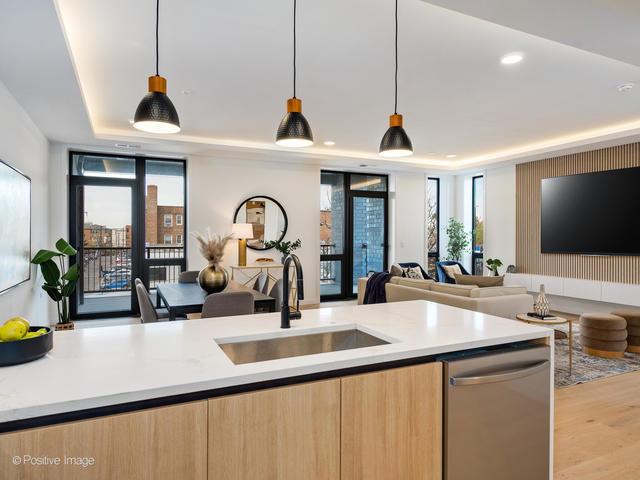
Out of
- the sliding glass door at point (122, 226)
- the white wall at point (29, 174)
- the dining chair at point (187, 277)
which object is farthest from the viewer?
the sliding glass door at point (122, 226)

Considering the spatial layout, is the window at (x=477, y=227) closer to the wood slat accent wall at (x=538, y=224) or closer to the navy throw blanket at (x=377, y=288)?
the wood slat accent wall at (x=538, y=224)

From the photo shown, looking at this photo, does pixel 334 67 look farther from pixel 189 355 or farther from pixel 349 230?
pixel 349 230

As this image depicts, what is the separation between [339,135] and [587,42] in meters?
3.63

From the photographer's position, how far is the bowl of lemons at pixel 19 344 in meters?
1.22

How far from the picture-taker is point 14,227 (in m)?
3.51

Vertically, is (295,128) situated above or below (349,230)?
above

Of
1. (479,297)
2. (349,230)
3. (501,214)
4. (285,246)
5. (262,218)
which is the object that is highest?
(501,214)

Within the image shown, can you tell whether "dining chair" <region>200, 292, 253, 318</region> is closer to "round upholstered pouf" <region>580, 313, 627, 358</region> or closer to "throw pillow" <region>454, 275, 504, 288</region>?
"throw pillow" <region>454, 275, 504, 288</region>

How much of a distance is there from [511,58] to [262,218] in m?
4.63

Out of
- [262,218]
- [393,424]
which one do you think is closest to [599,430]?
[393,424]

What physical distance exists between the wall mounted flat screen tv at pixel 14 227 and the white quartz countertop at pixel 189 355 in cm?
213

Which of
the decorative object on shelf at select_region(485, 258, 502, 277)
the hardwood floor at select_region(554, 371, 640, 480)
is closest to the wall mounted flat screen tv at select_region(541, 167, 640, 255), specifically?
the decorative object on shelf at select_region(485, 258, 502, 277)

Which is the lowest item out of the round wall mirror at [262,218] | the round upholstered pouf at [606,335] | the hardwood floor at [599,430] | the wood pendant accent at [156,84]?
the hardwood floor at [599,430]

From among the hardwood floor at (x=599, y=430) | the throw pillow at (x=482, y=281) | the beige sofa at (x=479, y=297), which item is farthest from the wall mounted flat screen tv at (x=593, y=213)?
the hardwood floor at (x=599, y=430)
